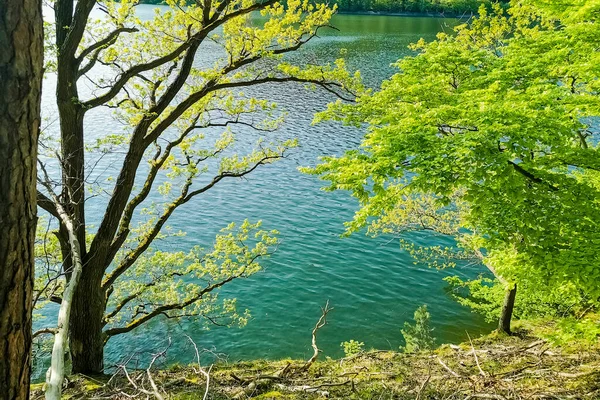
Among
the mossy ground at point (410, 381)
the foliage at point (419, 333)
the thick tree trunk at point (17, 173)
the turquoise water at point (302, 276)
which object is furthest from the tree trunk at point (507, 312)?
the thick tree trunk at point (17, 173)

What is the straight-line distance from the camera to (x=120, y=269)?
9930 mm

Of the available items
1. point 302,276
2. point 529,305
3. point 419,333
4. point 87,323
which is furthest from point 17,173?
point 302,276

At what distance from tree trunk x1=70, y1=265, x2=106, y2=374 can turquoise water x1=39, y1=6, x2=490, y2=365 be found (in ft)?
4.07

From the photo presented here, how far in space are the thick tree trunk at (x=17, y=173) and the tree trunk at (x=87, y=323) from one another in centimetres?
626

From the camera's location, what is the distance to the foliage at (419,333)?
1496 centimetres

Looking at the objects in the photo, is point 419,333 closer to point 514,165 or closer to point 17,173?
point 514,165

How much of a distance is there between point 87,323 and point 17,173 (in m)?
7.13

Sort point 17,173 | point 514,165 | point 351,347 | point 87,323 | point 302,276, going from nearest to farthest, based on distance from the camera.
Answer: point 17,173 → point 514,165 → point 87,323 → point 351,347 → point 302,276

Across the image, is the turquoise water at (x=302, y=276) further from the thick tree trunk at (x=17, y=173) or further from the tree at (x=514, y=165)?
the thick tree trunk at (x=17, y=173)

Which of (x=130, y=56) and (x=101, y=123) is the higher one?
(x=130, y=56)

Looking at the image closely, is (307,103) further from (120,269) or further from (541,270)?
(541,270)

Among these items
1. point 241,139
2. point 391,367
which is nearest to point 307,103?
point 241,139

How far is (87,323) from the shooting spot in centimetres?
893

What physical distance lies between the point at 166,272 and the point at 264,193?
13.7m
